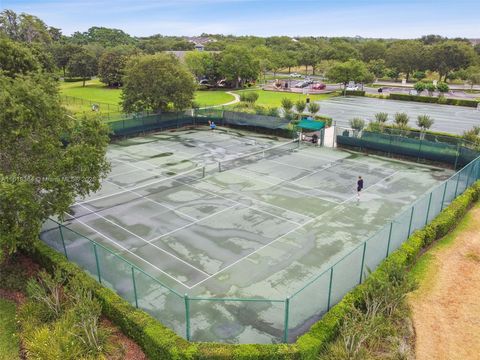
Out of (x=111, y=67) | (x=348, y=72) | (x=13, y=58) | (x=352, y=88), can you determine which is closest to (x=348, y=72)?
(x=348, y=72)

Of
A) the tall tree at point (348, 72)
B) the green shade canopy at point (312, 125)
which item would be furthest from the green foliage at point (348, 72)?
the green shade canopy at point (312, 125)

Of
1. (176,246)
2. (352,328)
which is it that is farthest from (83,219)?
(352,328)

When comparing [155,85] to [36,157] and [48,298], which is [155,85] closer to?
[36,157]

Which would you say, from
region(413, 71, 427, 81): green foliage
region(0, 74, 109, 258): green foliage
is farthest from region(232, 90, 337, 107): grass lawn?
region(0, 74, 109, 258): green foliage

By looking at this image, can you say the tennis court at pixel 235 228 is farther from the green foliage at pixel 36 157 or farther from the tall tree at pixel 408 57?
the tall tree at pixel 408 57

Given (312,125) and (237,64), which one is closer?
(312,125)

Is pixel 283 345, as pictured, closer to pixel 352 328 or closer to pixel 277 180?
pixel 352 328
